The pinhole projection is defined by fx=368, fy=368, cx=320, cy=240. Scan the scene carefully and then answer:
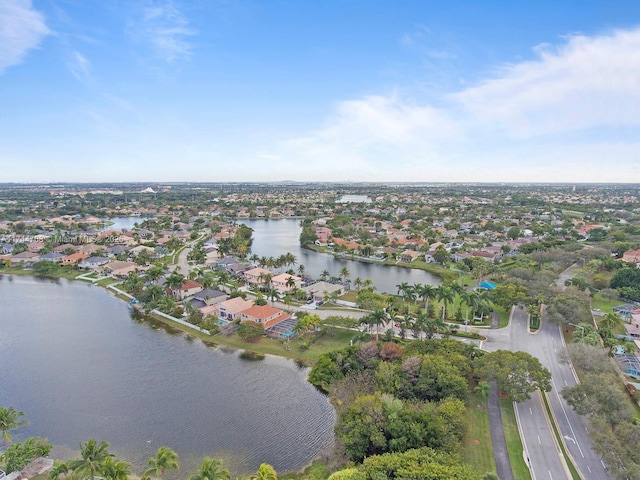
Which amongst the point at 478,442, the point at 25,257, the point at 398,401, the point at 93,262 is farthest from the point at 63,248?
the point at 478,442

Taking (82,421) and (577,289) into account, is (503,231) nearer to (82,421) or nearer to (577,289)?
(577,289)

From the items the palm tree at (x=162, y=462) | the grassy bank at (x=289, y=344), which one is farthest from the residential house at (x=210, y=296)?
the palm tree at (x=162, y=462)

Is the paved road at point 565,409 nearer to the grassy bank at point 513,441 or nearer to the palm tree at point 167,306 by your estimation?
the grassy bank at point 513,441

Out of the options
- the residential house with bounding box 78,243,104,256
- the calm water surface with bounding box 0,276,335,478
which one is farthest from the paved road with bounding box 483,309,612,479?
the residential house with bounding box 78,243,104,256

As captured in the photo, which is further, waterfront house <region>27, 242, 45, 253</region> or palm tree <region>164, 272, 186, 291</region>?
waterfront house <region>27, 242, 45, 253</region>

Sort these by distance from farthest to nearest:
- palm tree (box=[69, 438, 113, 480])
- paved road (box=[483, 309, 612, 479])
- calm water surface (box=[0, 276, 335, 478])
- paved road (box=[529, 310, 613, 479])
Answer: calm water surface (box=[0, 276, 335, 478]) → paved road (box=[529, 310, 613, 479]) → paved road (box=[483, 309, 612, 479]) → palm tree (box=[69, 438, 113, 480])

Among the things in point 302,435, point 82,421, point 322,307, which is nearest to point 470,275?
point 322,307

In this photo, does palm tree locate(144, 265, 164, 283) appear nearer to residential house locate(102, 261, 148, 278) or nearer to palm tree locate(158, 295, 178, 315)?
residential house locate(102, 261, 148, 278)
